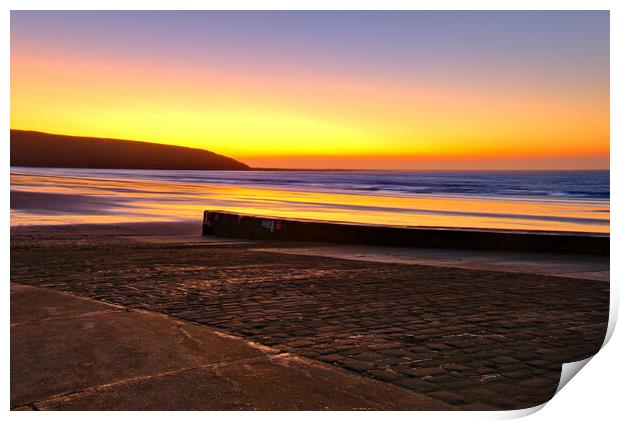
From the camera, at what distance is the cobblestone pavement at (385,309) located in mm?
4383

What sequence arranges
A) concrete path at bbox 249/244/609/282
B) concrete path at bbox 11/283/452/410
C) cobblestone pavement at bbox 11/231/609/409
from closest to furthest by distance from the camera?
concrete path at bbox 11/283/452/410
cobblestone pavement at bbox 11/231/609/409
concrete path at bbox 249/244/609/282

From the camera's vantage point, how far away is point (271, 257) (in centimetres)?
1056

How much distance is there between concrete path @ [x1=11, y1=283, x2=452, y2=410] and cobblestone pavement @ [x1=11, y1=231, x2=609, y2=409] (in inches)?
10.9

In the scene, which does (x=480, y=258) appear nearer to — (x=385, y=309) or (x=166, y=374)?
(x=385, y=309)

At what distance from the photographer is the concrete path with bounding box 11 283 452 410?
3750mm

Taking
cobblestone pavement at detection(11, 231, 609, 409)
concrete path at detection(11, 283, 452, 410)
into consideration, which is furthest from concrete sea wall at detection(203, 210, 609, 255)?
concrete path at detection(11, 283, 452, 410)

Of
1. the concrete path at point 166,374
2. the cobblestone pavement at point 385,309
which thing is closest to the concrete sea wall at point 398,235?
→ the cobblestone pavement at point 385,309

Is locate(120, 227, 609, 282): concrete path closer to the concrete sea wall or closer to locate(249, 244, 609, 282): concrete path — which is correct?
locate(249, 244, 609, 282): concrete path

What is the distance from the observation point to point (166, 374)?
13.8 feet

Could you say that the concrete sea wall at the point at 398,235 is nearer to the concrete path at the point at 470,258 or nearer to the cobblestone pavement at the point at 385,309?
the concrete path at the point at 470,258

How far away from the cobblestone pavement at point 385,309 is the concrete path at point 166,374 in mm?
276

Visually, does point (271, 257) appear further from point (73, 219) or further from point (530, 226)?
point (530, 226)

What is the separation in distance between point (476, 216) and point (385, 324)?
67.8 ft
